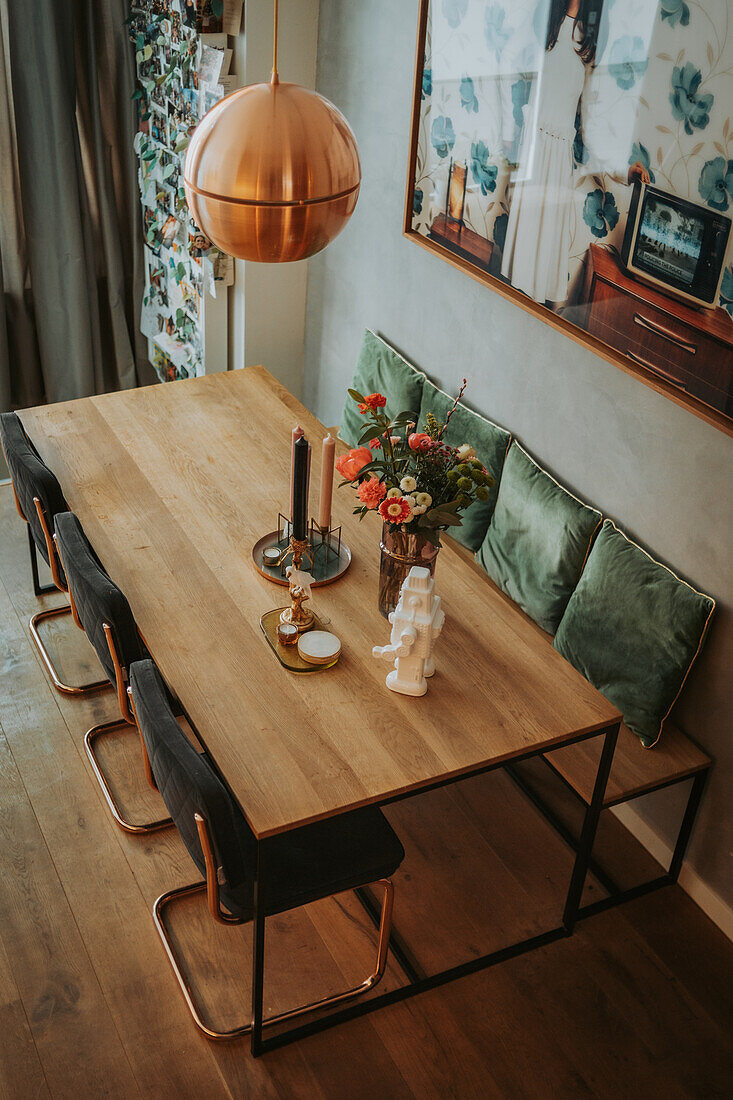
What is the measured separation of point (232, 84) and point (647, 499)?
6.85 feet

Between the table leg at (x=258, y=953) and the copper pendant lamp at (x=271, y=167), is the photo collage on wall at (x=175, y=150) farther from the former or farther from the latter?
the table leg at (x=258, y=953)

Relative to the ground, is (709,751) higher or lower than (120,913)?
higher

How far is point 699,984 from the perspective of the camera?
7.89 feet

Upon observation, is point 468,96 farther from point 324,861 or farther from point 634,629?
point 324,861

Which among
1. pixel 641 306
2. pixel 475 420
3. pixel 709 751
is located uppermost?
pixel 641 306

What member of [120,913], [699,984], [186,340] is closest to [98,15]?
[186,340]

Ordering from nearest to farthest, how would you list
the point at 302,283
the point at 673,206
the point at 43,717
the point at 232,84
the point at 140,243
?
the point at 673,206 → the point at 43,717 → the point at 232,84 → the point at 302,283 → the point at 140,243

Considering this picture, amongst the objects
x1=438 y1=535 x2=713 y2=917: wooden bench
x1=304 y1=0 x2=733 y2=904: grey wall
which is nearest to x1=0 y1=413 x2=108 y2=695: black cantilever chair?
x1=438 y1=535 x2=713 y2=917: wooden bench

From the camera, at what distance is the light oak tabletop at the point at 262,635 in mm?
1952

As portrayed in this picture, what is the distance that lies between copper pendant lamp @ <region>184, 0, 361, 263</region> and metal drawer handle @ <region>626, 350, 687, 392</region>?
99 centimetres

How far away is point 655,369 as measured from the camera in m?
2.37

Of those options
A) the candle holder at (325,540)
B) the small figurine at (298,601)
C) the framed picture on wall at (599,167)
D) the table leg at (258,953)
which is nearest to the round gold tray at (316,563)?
the candle holder at (325,540)

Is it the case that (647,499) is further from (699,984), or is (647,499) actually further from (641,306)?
(699,984)

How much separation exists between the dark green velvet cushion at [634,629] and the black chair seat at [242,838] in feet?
2.27
